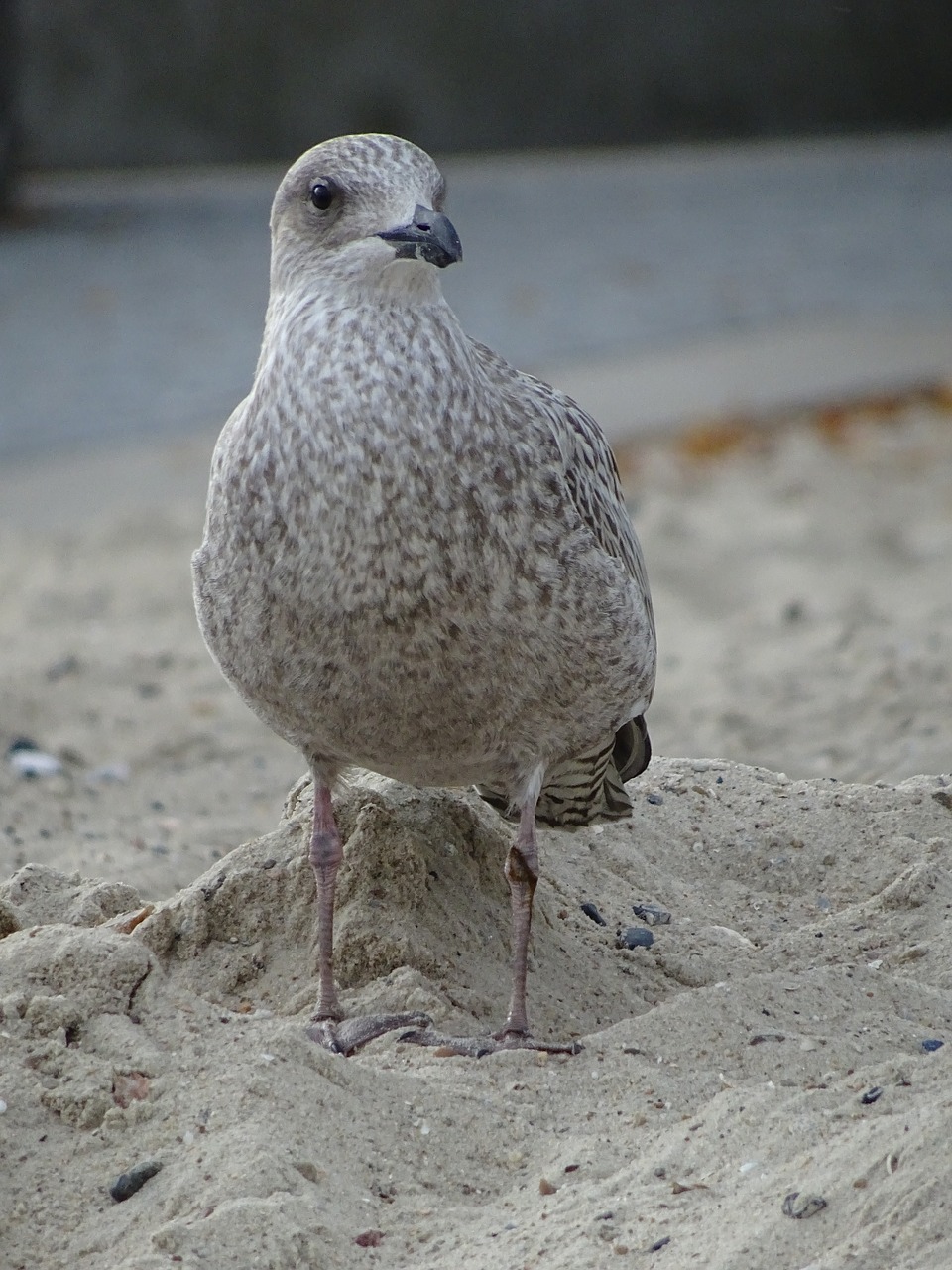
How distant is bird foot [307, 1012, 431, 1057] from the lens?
12.2ft

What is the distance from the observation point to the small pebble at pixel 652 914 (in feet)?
14.5

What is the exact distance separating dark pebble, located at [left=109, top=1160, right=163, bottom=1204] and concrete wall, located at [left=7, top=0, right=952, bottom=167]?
663 inches

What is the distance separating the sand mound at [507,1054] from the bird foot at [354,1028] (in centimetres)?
6

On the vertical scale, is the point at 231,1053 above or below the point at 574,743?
below

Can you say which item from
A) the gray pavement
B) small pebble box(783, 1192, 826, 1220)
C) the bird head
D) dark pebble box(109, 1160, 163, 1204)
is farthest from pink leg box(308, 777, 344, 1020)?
the gray pavement

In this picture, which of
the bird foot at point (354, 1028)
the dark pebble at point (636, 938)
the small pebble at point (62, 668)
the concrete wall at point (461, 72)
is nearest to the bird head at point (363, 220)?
the bird foot at point (354, 1028)

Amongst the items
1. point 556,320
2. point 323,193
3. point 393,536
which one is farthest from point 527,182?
point 393,536

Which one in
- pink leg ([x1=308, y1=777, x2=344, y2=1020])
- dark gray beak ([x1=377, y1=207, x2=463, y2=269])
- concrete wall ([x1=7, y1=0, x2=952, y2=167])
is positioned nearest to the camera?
dark gray beak ([x1=377, y1=207, x2=463, y2=269])

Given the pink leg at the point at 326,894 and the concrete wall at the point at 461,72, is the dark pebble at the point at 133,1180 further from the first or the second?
the concrete wall at the point at 461,72

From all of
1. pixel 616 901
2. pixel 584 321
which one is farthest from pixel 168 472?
pixel 616 901

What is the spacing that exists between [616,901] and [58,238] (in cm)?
1273

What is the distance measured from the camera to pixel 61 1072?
3.40 meters

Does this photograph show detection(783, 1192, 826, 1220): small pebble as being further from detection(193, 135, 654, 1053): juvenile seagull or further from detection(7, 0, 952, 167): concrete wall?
detection(7, 0, 952, 167): concrete wall

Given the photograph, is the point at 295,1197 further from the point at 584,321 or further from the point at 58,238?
the point at 58,238
